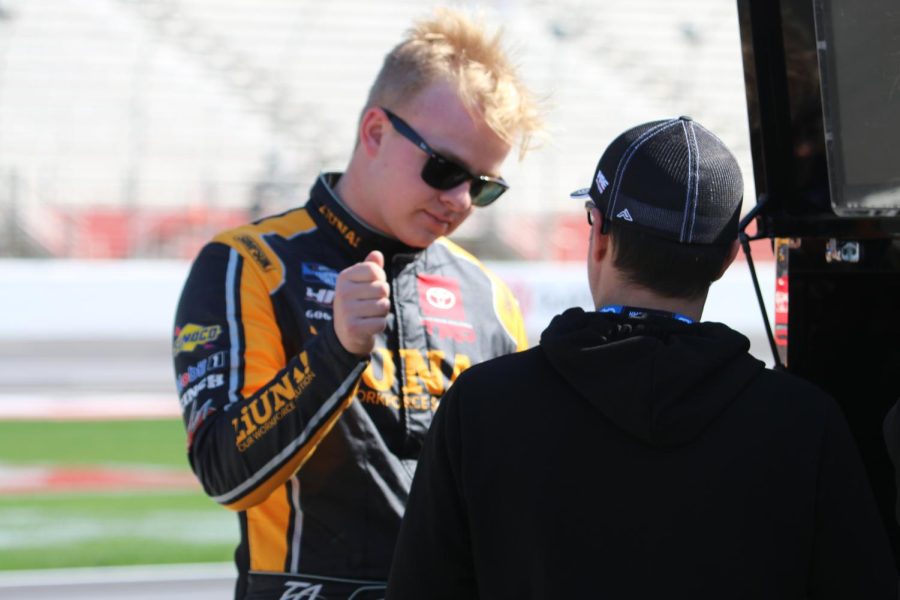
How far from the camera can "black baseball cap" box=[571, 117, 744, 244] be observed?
1378 millimetres

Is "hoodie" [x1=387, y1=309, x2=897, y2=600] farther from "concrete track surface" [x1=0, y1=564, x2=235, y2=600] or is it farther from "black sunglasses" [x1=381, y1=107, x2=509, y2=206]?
"concrete track surface" [x1=0, y1=564, x2=235, y2=600]

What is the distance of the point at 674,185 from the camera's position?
1.38m

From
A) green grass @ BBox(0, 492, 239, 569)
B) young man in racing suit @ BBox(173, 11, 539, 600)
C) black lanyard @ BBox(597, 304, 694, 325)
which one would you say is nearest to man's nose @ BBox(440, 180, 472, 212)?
young man in racing suit @ BBox(173, 11, 539, 600)

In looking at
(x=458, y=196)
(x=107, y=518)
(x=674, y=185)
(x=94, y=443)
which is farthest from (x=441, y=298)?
(x=94, y=443)

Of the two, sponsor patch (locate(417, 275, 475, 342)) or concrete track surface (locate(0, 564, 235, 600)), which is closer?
sponsor patch (locate(417, 275, 475, 342))

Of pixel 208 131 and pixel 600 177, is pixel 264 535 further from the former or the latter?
pixel 208 131

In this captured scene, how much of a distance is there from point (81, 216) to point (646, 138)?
11.9 m

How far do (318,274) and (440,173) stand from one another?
322 mm

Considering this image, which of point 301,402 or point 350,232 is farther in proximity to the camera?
point 350,232

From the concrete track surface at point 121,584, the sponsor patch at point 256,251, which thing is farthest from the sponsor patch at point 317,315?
the concrete track surface at point 121,584

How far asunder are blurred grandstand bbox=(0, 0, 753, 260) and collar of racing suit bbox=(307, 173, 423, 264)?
31.9 ft

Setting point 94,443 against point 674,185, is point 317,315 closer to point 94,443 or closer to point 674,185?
point 674,185

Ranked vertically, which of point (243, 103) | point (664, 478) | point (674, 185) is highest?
point (243, 103)

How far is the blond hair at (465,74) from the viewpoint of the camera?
87.8 inches
